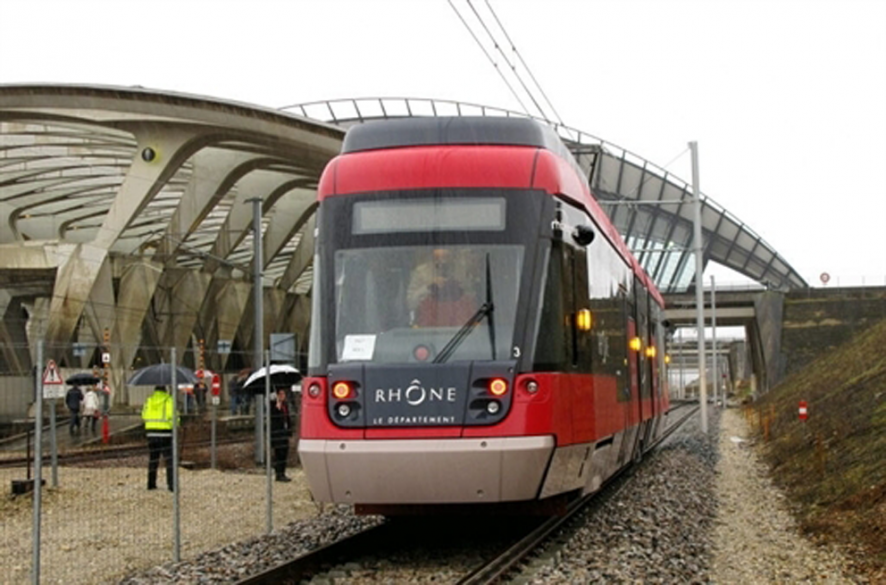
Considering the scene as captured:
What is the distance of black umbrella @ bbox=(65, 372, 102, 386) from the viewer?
16514mm

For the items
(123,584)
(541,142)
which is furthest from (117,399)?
(541,142)

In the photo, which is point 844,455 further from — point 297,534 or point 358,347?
point 358,347

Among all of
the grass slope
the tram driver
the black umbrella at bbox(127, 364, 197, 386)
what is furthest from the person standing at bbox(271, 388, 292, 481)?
the tram driver

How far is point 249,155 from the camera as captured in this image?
4541 centimetres

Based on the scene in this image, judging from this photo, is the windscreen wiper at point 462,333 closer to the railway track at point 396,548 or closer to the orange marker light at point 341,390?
the orange marker light at point 341,390

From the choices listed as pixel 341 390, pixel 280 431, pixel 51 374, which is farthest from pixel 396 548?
pixel 280 431

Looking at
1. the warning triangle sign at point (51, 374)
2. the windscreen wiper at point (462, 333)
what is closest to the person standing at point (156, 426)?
the warning triangle sign at point (51, 374)

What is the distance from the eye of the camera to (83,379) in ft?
56.0

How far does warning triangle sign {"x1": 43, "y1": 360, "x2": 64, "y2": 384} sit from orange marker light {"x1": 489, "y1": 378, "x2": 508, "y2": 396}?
5.26 m

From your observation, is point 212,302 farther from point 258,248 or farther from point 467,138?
point 467,138

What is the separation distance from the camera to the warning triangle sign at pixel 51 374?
12.6m

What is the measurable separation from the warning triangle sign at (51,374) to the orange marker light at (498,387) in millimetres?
5258

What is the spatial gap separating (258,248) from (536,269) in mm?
17970

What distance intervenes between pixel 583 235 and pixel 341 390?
2.71 m
